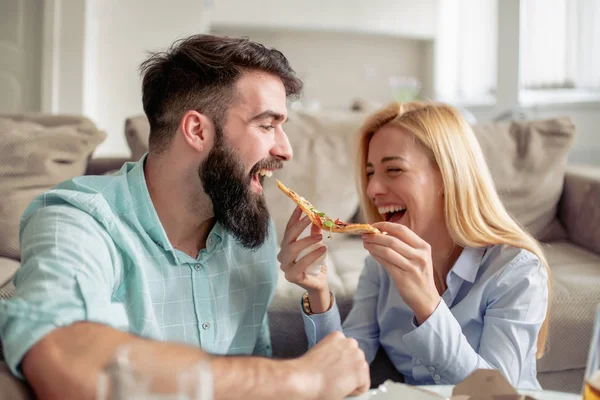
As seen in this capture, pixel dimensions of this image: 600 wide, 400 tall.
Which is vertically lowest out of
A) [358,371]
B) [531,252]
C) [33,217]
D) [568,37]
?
[358,371]

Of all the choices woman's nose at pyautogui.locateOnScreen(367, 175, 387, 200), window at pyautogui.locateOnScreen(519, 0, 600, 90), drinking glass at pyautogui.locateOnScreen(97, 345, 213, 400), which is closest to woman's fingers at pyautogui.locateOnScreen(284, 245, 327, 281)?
woman's nose at pyautogui.locateOnScreen(367, 175, 387, 200)

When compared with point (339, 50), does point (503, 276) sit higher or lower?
lower

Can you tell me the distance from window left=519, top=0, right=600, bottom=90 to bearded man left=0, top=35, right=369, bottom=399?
3732 millimetres

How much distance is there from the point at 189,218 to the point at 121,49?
391 centimetres

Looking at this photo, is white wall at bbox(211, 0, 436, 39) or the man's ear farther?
white wall at bbox(211, 0, 436, 39)

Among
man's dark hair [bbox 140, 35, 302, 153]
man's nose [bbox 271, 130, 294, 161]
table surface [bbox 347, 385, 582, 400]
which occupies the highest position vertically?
man's dark hair [bbox 140, 35, 302, 153]

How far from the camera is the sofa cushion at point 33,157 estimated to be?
6.77 ft

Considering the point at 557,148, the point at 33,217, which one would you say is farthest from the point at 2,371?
the point at 557,148

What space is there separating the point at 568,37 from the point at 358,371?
4.53 meters

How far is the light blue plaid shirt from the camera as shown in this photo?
986 millimetres

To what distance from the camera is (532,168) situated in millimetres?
2650

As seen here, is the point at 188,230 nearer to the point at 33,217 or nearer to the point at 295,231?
the point at 295,231

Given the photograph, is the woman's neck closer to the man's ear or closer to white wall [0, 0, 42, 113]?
the man's ear

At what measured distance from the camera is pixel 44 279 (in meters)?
1.02
